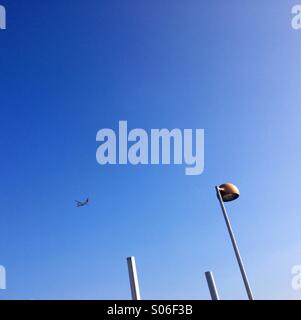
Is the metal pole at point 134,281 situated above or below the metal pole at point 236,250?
below

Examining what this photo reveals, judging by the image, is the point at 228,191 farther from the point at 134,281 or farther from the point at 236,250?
the point at 134,281

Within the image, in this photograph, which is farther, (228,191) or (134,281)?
(228,191)

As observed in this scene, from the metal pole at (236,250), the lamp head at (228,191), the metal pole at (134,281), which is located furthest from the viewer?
the lamp head at (228,191)

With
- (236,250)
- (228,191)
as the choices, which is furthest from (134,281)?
(228,191)

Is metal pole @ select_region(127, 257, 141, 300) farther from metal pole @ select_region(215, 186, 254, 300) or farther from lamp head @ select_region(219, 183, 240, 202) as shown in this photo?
lamp head @ select_region(219, 183, 240, 202)

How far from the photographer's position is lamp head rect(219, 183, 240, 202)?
1425 centimetres

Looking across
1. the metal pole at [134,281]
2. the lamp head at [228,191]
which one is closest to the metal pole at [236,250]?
the lamp head at [228,191]

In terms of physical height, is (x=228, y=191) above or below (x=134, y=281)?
above

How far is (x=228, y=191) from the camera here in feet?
47.0

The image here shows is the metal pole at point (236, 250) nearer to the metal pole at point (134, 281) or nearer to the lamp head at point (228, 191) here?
the lamp head at point (228, 191)

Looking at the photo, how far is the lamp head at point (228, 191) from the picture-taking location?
14.2 meters
